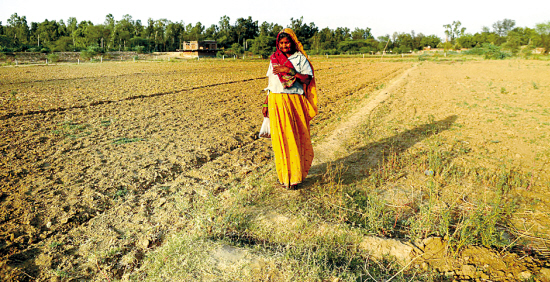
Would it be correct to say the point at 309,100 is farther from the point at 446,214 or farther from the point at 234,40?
the point at 234,40

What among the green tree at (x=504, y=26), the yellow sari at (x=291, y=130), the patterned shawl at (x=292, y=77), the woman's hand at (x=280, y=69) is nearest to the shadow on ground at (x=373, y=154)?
the yellow sari at (x=291, y=130)

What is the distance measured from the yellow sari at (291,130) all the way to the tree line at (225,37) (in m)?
50.2

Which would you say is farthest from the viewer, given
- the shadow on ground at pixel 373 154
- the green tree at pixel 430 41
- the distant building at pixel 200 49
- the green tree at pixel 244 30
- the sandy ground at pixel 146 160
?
the green tree at pixel 244 30

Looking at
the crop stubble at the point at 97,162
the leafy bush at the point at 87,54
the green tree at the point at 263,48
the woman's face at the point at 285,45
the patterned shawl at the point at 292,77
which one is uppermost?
the green tree at the point at 263,48

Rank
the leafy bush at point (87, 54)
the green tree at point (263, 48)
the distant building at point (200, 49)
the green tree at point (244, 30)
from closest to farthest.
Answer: the leafy bush at point (87, 54), the green tree at point (263, 48), the distant building at point (200, 49), the green tree at point (244, 30)

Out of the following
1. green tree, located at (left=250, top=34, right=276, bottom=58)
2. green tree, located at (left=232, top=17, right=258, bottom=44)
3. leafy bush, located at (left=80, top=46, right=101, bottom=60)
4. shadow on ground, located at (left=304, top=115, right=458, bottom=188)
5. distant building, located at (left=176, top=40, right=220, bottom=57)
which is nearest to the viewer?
shadow on ground, located at (left=304, top=115, right=458, bottom=188)

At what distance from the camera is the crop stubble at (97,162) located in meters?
2.96

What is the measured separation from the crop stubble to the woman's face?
1778 mm

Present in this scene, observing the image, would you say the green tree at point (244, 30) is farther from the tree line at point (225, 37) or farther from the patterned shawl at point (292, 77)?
the patterned shawl at point (292, 77)

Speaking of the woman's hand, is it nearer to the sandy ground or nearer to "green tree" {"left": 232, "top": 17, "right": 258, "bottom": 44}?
the sandy ground

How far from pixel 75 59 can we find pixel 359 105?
46.1 meters

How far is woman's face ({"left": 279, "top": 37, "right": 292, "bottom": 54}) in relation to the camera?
368 centimetres

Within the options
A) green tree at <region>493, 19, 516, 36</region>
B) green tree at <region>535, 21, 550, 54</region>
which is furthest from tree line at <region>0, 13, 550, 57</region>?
green tree at <region>493, 19, 516, 36</region>

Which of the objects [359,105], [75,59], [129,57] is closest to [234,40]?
[129,57]
